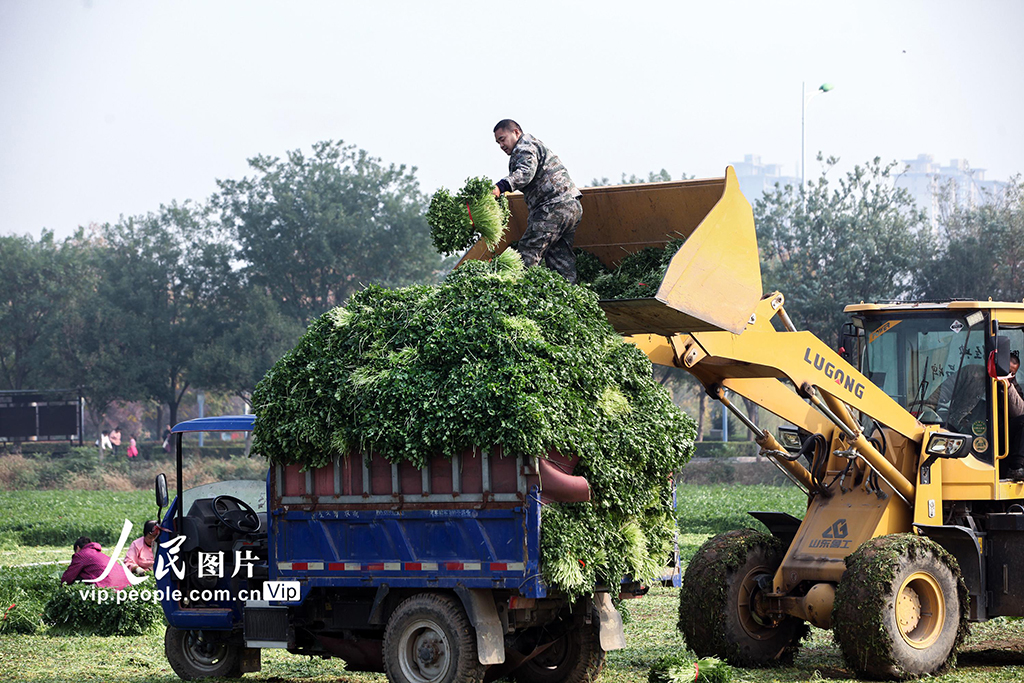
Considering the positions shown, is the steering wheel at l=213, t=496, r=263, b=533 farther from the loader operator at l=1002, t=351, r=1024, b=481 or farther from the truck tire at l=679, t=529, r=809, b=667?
the loader operator at l=1002, t=351, r=1024, b=481

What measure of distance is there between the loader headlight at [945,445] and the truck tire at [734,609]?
1.71 m

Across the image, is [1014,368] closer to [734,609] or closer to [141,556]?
[734,609]

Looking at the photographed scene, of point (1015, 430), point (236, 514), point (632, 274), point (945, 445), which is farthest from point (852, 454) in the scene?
point (236, 514)

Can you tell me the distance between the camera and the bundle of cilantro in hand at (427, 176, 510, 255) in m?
10.1

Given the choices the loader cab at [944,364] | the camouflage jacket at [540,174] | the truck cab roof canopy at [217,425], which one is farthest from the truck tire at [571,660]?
the loader cab at [944,364]

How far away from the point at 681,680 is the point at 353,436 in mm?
3067

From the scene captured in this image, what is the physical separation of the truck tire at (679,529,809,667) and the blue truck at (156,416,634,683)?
154 cm

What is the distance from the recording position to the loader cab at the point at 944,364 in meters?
11.1

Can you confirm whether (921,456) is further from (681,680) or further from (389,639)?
(389,639)

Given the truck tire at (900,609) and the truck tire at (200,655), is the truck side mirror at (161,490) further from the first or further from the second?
the truck tire at (900,609)

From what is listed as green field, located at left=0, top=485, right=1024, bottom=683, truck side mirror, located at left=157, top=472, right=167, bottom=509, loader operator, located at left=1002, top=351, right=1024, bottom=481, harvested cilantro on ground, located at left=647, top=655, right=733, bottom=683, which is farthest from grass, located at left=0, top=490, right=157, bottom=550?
loader operator, located at left=1002, top=351, right=1024, bottom=481

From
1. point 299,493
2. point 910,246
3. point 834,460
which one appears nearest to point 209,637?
Result: point 299,493

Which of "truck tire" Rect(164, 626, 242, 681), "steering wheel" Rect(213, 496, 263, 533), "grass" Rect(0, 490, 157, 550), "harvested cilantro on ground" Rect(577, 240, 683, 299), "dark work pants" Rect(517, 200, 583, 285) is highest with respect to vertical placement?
"dark work pants" Rect(517, 200, 583, 285)

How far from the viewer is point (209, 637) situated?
412 inches
